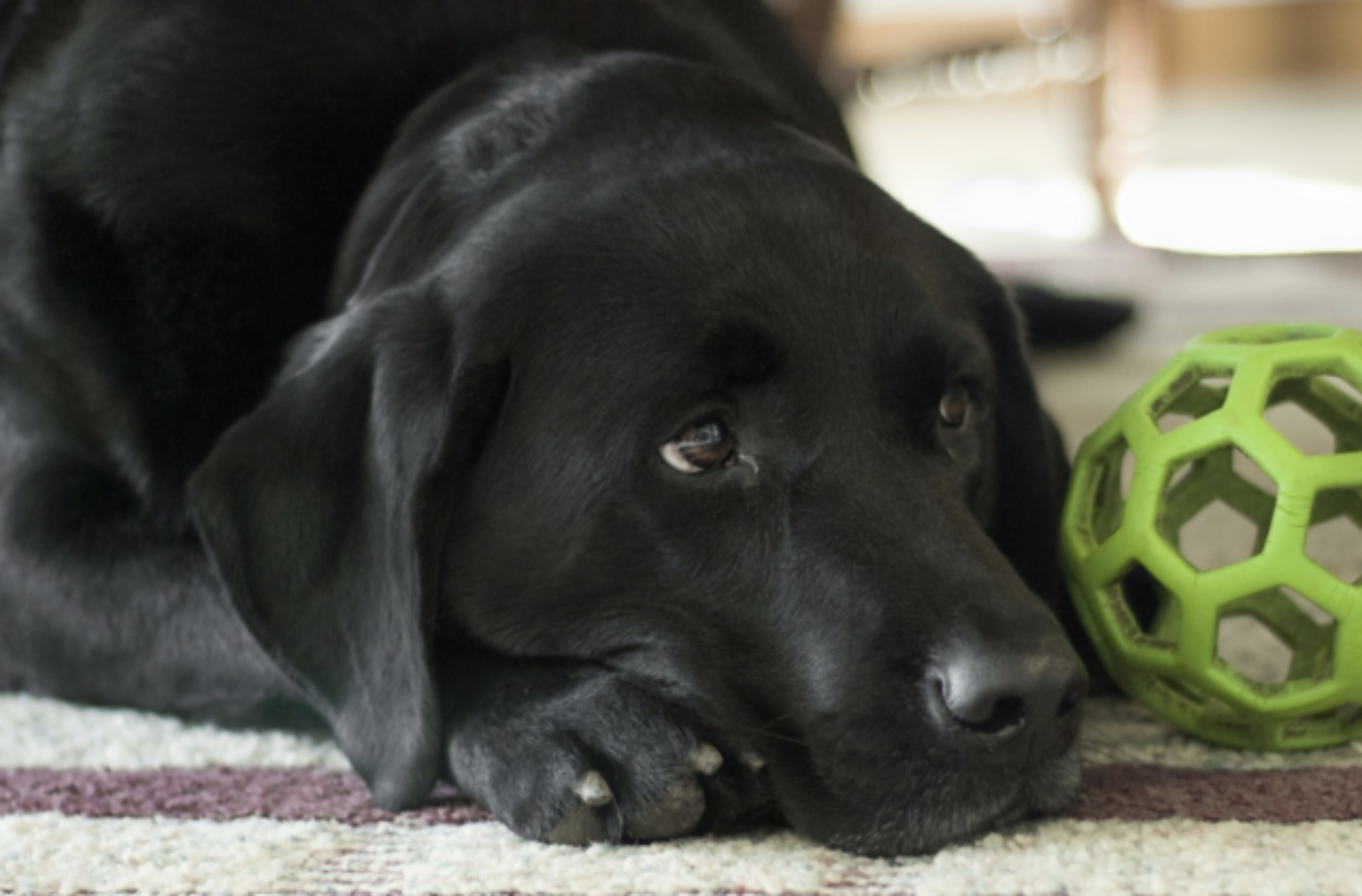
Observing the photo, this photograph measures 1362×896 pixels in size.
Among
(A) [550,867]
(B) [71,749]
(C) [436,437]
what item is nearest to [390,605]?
(C) [436,437]

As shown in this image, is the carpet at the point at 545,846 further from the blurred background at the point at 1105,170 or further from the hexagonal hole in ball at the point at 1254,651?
the blurred background at the point at 1105,170

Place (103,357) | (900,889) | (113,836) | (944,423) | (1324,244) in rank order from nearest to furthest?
(900,889) < (113,836) < (944,423) < (103,357) < (1324,244)

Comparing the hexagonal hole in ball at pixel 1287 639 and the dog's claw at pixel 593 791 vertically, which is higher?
the dog's claw at pixel 593 791

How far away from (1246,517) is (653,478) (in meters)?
0.58

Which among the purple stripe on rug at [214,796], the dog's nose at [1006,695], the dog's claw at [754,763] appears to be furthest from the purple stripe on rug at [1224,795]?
the purple stripe on rug at [214,796]

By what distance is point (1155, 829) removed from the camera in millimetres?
1247

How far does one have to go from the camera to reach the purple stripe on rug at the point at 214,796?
1406 mm

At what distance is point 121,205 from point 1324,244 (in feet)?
11.9

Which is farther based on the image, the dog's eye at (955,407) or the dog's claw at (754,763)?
the dog's eye at (955,407)

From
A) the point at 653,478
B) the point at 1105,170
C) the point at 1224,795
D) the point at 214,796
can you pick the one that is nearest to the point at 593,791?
the point at 653,478

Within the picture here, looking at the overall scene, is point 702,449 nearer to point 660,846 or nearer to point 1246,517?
point 660,846

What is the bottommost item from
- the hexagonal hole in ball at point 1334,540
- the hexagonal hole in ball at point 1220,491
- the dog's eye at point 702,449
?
the hexagonal hole in ball at point 1334,540

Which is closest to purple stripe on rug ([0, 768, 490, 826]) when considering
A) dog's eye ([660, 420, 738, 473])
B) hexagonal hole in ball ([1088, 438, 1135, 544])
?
dog's eye ([660, 420, 738, 473])

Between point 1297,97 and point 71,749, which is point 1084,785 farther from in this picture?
point 1297,97
